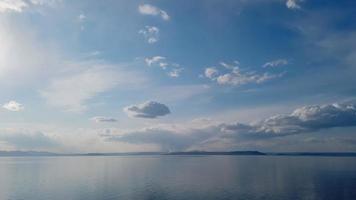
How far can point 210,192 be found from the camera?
256 feet

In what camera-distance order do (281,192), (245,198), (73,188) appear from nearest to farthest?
(245,198), (281,192), (73,188)

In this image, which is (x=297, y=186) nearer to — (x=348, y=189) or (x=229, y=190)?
(x=348, y=189)

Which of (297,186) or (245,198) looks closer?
(245,198)

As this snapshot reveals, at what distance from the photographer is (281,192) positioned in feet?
256

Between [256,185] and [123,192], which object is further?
[256,185]

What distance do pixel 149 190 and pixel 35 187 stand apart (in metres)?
32.2

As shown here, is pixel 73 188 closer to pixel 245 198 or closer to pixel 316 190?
pixel 245 198

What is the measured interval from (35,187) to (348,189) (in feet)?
264

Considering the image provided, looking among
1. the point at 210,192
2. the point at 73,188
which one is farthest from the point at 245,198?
the point at 73,188

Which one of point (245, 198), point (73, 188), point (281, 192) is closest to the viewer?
point (245, 198)

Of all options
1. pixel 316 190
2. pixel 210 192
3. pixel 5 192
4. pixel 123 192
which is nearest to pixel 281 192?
pixel 316 190

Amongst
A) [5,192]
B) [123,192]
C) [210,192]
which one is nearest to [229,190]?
[210,192]

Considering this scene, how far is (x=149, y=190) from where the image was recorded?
267 feet

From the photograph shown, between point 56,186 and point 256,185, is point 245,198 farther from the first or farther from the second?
point 56,186
